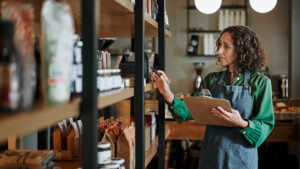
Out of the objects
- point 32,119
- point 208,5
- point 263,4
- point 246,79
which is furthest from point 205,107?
point 263,4

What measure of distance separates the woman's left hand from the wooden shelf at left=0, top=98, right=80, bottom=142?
1469 millimetres

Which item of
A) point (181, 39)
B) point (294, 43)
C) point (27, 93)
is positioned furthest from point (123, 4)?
point (181, 39)

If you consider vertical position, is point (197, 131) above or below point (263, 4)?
below

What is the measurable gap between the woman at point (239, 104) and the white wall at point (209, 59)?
4.66 metres

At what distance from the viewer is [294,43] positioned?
6211mm

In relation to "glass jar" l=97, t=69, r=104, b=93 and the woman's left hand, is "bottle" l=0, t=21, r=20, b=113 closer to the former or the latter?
"glass jar" l=97, t=69, r=104, b=93

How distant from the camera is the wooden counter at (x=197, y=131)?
458 centimetres

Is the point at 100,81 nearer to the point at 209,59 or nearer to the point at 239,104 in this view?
the point at 239,104

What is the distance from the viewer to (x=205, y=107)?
7.40 feet

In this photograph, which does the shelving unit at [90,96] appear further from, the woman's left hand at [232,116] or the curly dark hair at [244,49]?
the curly dark hair at [244,49]

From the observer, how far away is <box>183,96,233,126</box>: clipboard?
216 centimetres

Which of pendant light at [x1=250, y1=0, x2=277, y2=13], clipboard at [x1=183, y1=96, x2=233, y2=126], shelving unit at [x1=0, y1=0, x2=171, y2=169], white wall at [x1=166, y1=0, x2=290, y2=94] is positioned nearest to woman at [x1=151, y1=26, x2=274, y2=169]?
clipboard at [x1=183, y1=96, x2=233, y2=126]

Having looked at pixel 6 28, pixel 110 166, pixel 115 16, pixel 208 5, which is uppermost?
pixel 208 5

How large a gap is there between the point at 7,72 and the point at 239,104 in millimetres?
1960
